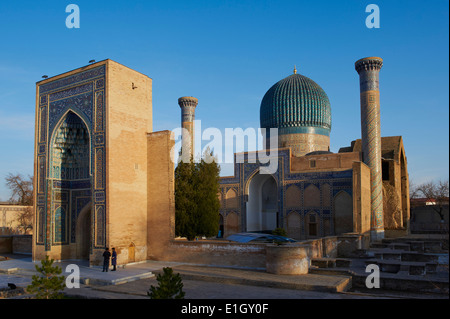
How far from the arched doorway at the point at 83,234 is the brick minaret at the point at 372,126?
1361 centimetres

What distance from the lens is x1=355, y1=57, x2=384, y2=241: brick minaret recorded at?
2000 centimetres

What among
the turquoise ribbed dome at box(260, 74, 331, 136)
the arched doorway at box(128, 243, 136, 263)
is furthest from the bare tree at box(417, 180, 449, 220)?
the arched doorway at box(128, 243, 136, 263)

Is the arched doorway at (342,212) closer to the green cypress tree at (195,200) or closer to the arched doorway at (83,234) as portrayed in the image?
the green cypress tree at (195,200)

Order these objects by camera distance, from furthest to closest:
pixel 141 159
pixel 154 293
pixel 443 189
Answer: pixel 443 189 → pixel 141 159 → pixel 154 293

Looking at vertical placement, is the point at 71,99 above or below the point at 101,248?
above

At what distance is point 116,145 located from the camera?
1234 centimetres

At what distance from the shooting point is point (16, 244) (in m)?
17.1

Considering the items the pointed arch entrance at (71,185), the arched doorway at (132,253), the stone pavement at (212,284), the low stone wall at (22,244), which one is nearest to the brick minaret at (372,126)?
the stone pavement at (212,284)

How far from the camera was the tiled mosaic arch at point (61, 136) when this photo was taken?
40.8ft

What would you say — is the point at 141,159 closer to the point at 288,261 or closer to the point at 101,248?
the point at 101,248

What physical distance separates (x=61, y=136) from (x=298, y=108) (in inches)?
730
